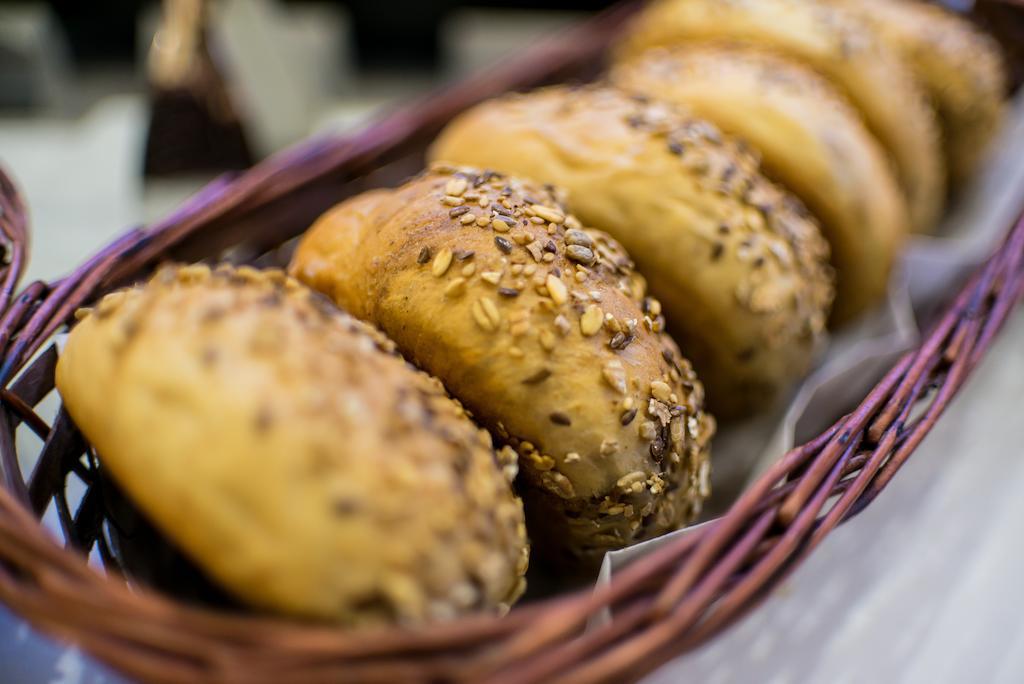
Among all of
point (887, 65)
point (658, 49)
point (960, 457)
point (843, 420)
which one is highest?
point (658, 49)

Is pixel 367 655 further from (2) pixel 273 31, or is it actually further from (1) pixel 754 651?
(2) pixel 273 31

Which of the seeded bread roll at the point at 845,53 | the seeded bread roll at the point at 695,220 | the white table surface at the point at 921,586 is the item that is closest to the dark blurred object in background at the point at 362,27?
the seeded bread roll at the point at 845,53

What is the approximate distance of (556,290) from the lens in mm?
896

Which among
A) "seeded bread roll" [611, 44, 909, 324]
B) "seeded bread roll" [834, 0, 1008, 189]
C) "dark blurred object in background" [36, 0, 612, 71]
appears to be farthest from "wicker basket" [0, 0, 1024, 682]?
"dark blurred object in background" [36, 0, 612, 71]

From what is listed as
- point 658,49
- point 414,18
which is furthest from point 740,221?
point 414,18

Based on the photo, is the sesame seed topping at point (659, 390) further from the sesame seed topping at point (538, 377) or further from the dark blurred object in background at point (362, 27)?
the dark blurred object in background at point (362, 27)

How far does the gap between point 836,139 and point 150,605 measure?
1.10 metres

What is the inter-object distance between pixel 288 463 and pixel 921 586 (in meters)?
0.96

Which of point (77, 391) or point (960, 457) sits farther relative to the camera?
point (960, 457)

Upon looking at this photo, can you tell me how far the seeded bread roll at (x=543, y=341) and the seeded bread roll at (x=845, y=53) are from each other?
684 mm

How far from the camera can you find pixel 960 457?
138cm

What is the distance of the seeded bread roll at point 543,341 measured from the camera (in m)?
0.88

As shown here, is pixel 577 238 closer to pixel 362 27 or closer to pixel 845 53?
pixel 845 53

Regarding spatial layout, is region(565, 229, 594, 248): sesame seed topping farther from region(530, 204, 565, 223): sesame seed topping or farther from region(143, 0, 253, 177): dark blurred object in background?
region(143, 0, 253, 177): dark blurred object in background
